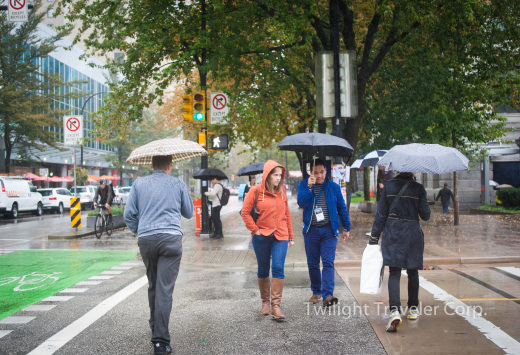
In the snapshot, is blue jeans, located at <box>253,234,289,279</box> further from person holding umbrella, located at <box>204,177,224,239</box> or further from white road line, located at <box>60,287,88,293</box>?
person holding umbrella, located at <box>204,177,224,239</box>

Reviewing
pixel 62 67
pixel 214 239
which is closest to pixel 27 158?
pixel 62 67

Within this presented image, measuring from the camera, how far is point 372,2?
18141 millimetres

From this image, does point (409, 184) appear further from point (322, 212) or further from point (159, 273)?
point (159, 273)

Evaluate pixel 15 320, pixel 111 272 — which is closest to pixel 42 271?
pixel 111 272

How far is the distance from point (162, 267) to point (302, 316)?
208 cm

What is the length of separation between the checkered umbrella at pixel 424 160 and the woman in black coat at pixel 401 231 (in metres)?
0.23

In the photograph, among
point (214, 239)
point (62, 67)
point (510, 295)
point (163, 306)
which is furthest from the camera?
point (62, 67)

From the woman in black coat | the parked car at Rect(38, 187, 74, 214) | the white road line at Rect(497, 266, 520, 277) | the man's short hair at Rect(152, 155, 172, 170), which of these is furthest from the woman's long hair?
the parked car at Rect(38, 187, 74, 214)

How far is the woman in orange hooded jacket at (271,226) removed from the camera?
626cm

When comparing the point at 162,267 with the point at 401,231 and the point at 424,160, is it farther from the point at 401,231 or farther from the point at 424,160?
the point at 424,160


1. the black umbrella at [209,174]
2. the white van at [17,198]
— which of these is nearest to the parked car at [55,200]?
the white van at [17,198]

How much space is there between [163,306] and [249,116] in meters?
11.7

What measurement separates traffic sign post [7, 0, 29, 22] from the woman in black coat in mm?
12037

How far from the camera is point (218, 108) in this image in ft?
51.0
